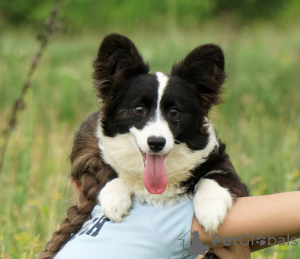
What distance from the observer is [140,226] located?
2.12 m

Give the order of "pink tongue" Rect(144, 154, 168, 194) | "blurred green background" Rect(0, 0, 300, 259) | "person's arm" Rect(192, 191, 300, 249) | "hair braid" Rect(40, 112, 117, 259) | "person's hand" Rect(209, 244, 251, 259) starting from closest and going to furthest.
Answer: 1. "person's arm" Rect(192, 191, 300, 249)
2. "person's hand" Rect(209, 244, 251, 259)
3. "pink tongue" Rect(144, 154, 168, 194)
4. "hair braid" Rect(40, 112, 117, 259)
5. "blurred green background" Rect(0, 0, 300, 259)

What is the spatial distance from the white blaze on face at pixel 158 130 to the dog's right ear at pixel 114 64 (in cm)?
13

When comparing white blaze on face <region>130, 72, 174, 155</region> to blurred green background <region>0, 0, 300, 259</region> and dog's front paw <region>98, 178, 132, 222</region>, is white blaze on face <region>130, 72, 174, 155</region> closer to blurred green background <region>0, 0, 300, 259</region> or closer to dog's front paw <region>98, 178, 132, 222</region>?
dog's front paw <region>98, 178, 132, 222</region>

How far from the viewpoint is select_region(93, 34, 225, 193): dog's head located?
8.27 feet

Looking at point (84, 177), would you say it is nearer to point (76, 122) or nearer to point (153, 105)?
point (153, 105)

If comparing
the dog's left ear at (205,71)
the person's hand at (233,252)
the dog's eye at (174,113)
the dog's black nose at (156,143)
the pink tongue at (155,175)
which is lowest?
the person's hand at (233,252)

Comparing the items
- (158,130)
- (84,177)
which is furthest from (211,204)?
(84,177)

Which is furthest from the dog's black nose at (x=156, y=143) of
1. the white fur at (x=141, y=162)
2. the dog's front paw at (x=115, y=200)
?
the dog's front paw at (x=115, y=200)

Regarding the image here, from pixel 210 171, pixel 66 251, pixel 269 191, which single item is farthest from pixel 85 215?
pixel 269 191

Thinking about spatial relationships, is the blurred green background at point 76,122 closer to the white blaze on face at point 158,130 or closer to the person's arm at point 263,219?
the white blaze on face at point 158,130

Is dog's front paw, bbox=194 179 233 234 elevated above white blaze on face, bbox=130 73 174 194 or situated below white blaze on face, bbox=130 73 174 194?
below

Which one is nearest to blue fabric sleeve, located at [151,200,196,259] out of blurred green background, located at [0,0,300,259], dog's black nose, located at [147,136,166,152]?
dog's black nose, located at [147,136,166,152]

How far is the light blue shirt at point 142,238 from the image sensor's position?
2.06 metres

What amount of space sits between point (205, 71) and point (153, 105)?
0.31 metres
